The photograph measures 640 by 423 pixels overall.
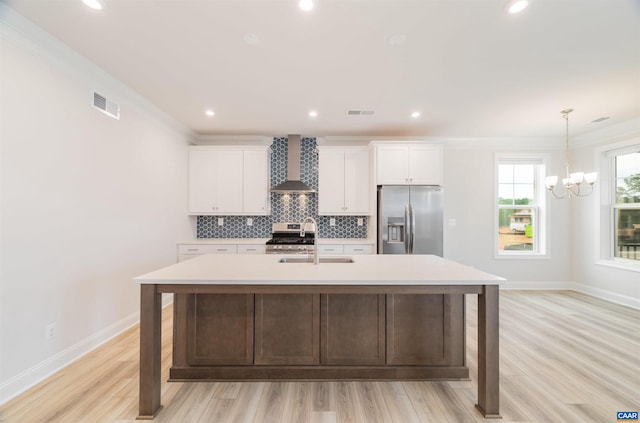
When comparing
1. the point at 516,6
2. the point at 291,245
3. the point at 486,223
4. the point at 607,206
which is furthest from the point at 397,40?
the point at 607,206

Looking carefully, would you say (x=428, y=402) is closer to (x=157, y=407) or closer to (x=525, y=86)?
(x=157, y=407)

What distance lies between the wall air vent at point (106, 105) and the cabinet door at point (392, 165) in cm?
341

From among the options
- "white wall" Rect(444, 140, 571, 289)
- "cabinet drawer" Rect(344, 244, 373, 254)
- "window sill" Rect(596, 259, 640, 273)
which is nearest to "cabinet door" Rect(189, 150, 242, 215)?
"cabinet drawer" Rect(344, 244, 373, 254)

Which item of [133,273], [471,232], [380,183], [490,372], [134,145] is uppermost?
[134,145]

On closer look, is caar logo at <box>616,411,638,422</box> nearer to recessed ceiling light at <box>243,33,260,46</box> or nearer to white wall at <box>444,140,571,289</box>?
white wall at <box>444,140,571,289</box>

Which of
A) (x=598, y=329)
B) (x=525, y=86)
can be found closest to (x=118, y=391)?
(x=525, y=86)

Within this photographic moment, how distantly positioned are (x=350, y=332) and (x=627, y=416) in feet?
5.93

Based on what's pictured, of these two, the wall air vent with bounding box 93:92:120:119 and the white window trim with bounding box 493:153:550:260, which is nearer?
the wall air vent with bounding box 93:92:120:119

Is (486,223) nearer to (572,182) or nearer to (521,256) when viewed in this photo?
(521,256)

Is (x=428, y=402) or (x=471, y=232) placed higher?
(x=471, y=232)

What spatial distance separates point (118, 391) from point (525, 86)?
454 centimetres

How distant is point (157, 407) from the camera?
1.83m

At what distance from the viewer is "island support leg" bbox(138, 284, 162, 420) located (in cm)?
177

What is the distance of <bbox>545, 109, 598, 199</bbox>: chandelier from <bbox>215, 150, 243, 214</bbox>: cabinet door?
4.47 meters
